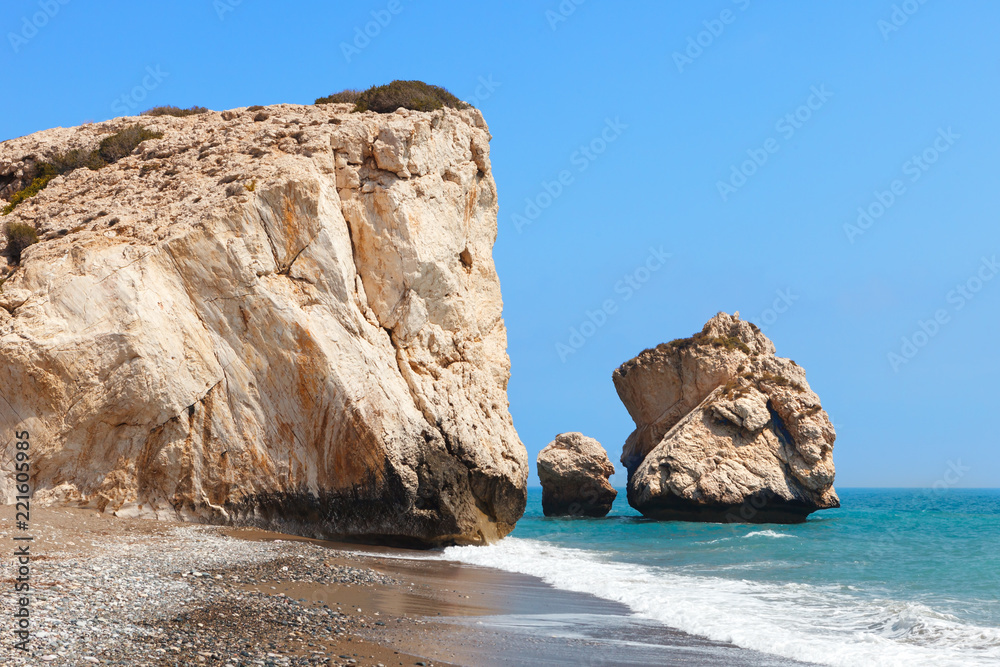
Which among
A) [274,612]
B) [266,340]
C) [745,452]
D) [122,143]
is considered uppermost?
[122,143]

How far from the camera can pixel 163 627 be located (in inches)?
273

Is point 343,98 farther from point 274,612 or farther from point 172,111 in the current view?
point 274,612

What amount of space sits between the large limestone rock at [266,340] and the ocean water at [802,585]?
3.01 m

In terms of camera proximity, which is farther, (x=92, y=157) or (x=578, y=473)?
(x=578, y=473)

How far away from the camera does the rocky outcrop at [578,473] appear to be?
45.2m

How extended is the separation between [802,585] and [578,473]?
96.9 ft

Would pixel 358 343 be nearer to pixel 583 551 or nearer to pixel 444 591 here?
pixel 444 591

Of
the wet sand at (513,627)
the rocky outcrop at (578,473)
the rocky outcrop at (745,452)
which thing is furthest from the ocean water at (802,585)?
the rocky outcrop at (578,473)

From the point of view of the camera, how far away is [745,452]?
38281mm

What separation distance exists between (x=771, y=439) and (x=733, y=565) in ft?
68.3

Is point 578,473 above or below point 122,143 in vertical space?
below

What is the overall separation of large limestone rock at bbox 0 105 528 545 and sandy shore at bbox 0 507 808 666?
241 centimetres

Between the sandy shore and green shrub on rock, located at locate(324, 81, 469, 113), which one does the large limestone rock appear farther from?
the sandy shore

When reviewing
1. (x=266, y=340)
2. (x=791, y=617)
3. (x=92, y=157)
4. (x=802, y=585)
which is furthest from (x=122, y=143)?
(x=802, y=585)
